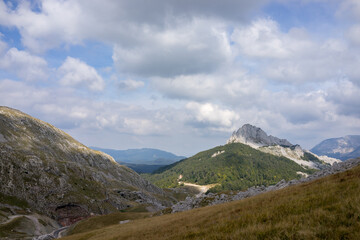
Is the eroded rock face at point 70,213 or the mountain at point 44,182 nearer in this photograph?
the mountain at point 44,182

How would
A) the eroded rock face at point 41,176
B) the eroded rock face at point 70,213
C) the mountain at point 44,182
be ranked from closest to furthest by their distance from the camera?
the mountain at point 44,182
the eroded rock face at point 41,176
the eroded rock face at point 70,213

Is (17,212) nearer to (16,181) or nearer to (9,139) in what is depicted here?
(16,181)

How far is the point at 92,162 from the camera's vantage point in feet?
618

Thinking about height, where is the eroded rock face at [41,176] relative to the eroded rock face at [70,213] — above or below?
above

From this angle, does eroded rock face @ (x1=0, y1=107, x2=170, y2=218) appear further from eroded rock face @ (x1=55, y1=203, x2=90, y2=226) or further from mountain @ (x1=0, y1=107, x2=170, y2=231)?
eroded rock face @ (x1=55, y1=203, x2=90, y2=226)

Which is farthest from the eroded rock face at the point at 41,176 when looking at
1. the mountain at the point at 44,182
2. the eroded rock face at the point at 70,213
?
the eroded rock face at the point at 70,213

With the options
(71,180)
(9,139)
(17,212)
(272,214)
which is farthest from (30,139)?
(272,214)

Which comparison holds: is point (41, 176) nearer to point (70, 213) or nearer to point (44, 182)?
point (44, 182)

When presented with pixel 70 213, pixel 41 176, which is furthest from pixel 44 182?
pixel 70 213

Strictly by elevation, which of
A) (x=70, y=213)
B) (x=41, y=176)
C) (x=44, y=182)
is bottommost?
(x=70, y=213)

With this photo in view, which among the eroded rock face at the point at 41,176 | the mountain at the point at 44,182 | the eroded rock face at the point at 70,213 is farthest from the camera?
the eroded rock face at the point at 70,213

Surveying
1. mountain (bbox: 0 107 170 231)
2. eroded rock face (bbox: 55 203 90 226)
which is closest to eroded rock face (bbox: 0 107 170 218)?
mountain (bbox: 0 107 170 231)

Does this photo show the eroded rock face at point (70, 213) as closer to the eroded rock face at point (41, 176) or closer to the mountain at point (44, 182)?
the mountain at point (44, 182)

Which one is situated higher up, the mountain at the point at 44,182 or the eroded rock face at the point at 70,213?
the mountain at the point at 44,182
